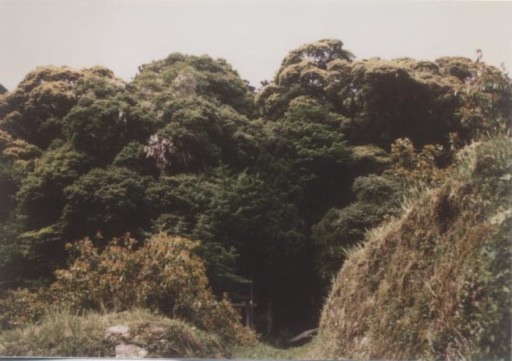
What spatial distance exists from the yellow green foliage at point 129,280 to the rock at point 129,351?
14.5 inches

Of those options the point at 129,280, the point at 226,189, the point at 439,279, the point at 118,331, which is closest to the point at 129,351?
the point at 118,331

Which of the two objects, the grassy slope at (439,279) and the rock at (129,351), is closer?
the grassy slope at (439,279)

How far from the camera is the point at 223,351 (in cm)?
520

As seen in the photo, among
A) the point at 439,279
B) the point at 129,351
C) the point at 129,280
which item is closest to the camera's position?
the point at 439,279

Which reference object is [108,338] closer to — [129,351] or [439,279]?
[129,351]

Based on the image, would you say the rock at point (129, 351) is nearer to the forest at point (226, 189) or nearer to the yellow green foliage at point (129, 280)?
the forest at point (226, 189)

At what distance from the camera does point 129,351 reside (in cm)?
520

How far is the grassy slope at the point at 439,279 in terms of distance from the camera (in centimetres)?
430

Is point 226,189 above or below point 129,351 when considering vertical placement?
above

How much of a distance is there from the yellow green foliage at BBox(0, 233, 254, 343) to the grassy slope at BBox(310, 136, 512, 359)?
1383mm

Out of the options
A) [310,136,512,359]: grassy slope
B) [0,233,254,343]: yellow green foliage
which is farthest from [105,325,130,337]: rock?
[310,136,512,359]: grassy slope

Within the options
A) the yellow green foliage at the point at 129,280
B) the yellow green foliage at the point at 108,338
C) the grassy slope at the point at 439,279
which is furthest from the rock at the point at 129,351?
the grassy slope at the point at 439,279

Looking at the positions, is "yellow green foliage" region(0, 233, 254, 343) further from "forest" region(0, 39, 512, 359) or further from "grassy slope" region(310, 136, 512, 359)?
"grassy slope" region(310, 136, 512, 359)

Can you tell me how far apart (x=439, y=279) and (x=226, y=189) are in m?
2.14
